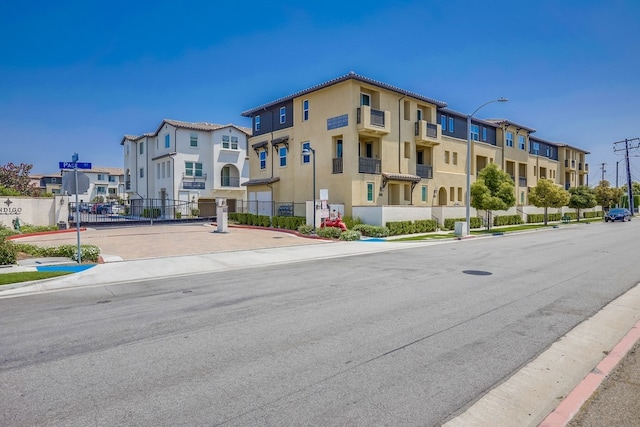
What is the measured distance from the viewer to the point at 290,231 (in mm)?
27172

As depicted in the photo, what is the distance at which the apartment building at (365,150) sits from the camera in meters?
27.3

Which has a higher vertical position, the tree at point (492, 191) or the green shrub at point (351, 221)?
the tree at point (492, 191)

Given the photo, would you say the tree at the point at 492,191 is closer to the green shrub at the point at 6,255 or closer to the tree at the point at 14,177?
the green shrub at the point at 6,255

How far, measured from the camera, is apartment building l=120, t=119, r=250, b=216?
44.8 m

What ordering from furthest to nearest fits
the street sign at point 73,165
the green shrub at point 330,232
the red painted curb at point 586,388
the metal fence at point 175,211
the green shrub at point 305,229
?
the metal fence at point 175,211, the green shrub at point 305,229, the green shrub at point 330,232, the street sign at point 73,165, the red painted curb at point 586,388

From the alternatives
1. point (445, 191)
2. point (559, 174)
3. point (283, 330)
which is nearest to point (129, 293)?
point (283, 330)

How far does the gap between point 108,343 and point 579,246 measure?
21.7 m

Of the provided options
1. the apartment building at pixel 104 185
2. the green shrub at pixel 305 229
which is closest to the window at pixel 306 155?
the green shrub at pixel 305 229

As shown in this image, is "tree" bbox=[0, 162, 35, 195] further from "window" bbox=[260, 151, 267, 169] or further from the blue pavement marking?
the blue pavement marking

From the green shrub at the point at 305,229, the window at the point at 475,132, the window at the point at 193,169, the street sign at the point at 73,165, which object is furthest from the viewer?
the window at the point at 193,169

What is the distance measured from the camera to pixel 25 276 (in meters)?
10.8

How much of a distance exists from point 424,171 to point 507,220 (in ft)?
39.7

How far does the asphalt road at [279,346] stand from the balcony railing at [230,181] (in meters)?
37.7

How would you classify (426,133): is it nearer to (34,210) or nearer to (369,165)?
(369,165)
